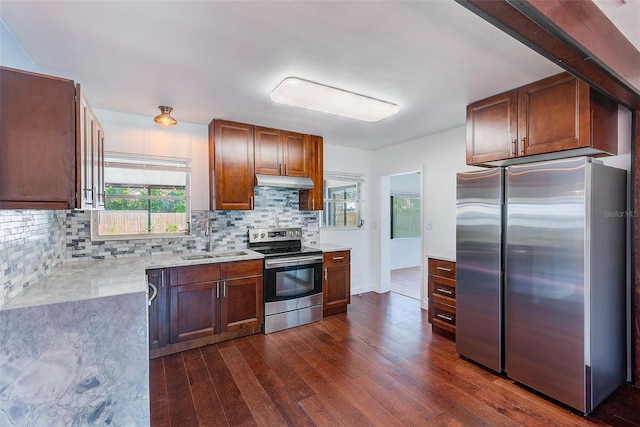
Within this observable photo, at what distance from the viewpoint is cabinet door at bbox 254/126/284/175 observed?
140 inches

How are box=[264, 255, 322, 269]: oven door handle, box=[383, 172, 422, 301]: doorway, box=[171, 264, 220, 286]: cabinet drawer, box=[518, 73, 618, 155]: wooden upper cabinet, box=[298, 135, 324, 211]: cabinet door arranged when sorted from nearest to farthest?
box=[518, 73, 618, 155]: wooden upper cabinet < box=[171, 264, 220, 286]: cabinet drawer < box=[264, 255, 322, 269]: oven door handle < box=[298, 135, 324, 211]: cabinet door < box=[383, 172, 422, 301]: doorway

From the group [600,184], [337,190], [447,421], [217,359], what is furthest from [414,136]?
[217,359]

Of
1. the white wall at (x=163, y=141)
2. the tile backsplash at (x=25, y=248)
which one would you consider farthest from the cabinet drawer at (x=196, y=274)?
the tile backsplash at (x=25, y=248)

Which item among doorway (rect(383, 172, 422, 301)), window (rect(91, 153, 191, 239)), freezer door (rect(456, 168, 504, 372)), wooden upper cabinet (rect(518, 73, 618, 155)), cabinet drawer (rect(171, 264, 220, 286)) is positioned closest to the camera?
wooden upper cabinet (rect(518, 73, 618, 155))

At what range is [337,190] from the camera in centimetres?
478

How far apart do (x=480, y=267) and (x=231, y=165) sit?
2772 mm

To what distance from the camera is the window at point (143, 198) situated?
3.06 meters

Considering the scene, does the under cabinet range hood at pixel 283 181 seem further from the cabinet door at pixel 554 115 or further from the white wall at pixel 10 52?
the cabinet door at pixel 554 115

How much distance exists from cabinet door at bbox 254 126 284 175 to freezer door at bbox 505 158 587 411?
8.09ft

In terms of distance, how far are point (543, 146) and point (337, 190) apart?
2.89 metres

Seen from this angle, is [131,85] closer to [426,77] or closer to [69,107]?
[69,107]

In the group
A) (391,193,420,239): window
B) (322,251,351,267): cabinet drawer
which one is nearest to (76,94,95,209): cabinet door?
(322,251,351,267): cabinet drawer

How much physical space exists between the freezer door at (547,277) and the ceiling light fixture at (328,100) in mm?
1256

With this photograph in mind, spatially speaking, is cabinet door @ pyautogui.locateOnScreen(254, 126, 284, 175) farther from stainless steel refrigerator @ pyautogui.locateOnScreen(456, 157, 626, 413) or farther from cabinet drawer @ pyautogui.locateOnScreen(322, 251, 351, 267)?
stainless steel refrigerator @ pyautogui.locateOnScreen(456, 157, 626, 413)
